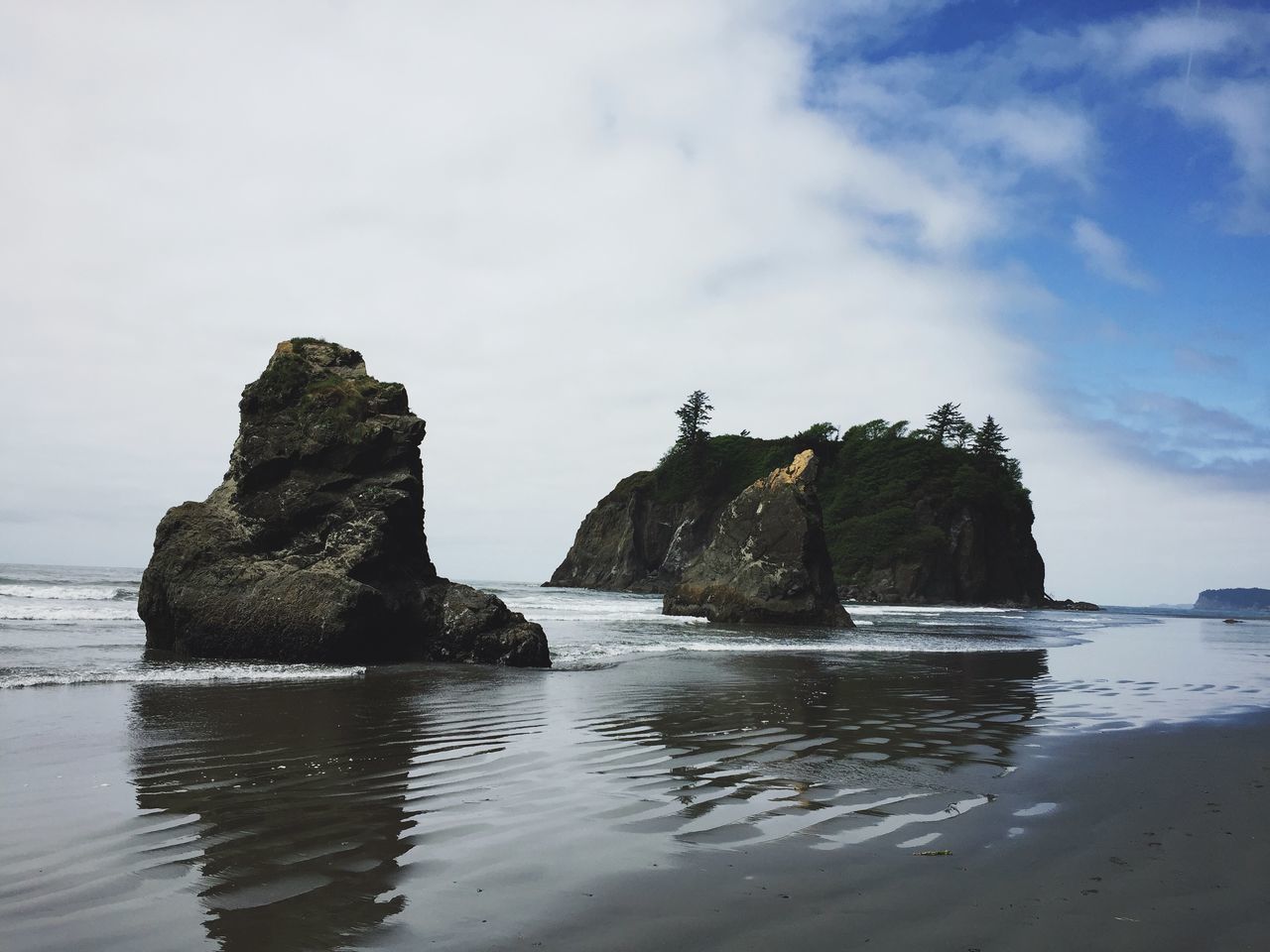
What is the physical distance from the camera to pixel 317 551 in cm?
1475

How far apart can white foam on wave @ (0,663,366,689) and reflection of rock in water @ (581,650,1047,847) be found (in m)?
5.19

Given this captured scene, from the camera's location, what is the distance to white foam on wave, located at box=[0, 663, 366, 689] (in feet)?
33.0

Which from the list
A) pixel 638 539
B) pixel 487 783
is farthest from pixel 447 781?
pixel 638 539

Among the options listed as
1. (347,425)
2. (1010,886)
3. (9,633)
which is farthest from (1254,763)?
(9,633)

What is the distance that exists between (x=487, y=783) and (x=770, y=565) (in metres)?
28.1

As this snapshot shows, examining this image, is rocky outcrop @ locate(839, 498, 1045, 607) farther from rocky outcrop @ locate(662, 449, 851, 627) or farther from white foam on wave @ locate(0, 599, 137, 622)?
white foam on wave @ locate(0, 599, 137, 622)

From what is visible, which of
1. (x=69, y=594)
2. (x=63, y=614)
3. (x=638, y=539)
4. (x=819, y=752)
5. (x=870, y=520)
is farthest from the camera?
(x=638, y=539)

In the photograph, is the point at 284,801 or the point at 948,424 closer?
the point at 284,801

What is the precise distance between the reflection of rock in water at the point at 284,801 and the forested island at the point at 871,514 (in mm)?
68945

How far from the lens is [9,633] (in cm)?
1593

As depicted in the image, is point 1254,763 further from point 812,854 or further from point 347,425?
point 347,425

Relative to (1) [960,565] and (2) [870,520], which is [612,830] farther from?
(2) [870,520]

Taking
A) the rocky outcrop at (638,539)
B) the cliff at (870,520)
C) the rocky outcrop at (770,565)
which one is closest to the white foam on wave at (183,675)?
the rocky outcrop at (770,565)

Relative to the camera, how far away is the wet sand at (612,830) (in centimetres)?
321
